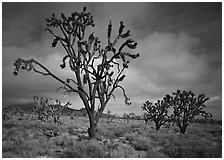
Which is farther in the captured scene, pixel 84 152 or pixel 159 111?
pixel 159 111

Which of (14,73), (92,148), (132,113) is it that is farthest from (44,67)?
(132,113)

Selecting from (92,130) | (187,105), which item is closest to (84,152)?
(92,130)

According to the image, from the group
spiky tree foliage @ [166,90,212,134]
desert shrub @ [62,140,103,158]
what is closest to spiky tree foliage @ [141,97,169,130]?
spiky tree foliage @ [166,90,212,134]

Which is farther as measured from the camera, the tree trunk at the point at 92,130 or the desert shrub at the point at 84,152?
the tree trunk at the point at 92,130

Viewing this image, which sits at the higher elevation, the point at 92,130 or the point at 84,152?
the point at 92,130

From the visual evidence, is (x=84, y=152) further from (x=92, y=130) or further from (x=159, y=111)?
(x=159, y=111)

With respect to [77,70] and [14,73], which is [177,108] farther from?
[14,73]

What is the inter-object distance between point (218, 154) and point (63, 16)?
12431 mm

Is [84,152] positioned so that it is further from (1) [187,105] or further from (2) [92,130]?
(1) [187,105]

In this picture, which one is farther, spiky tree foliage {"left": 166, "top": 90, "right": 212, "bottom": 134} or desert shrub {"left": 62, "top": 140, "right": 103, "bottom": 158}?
spiky tree foliage {"left": 166, "top": 90, "right": 212, "bottom": 134}

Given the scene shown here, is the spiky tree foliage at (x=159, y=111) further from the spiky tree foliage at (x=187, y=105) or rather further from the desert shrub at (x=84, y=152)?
the desert shrub at (x=84, y=152)

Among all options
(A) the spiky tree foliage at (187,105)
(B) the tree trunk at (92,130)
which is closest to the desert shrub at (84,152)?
(B) the tree trunk at (92,130)

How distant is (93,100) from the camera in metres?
13.9

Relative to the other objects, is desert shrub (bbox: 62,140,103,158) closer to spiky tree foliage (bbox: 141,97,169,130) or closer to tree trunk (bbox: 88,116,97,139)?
tree trunk (bbox: 88,116,97,139)
